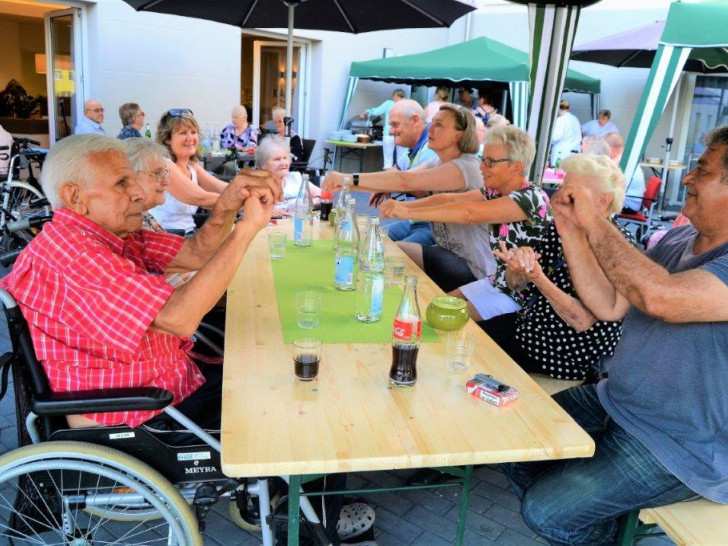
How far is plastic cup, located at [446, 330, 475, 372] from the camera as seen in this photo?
6.03 ft

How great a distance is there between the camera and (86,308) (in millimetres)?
1599

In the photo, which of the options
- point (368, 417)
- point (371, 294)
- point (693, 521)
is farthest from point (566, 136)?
point (368, 417)

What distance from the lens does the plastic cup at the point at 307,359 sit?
1680mm

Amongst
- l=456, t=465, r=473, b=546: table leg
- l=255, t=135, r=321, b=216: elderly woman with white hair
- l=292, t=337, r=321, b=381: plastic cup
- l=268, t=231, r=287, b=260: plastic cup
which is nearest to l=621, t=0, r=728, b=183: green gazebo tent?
l=255, t=135, r=321, b=216: elderly woman with white hair

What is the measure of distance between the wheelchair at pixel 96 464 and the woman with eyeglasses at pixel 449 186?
6.40 feet

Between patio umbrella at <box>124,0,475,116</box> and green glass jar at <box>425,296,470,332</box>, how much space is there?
80.0 inches

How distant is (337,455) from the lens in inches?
53.1

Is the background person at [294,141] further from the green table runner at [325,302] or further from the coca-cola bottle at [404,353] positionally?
the coca-cola bottle at [404,353]

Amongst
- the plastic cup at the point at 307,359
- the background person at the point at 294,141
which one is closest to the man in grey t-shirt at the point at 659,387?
the plastic cup at the point at 307,359

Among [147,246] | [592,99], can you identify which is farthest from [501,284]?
[592,99]

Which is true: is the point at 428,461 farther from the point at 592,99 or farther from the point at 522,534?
the point at 592,99

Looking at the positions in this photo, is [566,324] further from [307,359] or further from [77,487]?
[77,487]

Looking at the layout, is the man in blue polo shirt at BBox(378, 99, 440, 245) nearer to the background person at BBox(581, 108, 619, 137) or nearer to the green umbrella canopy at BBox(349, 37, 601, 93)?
the green umbrella canopy at BBox(349, 37, 601, 93)

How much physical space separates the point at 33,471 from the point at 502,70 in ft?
29.4
